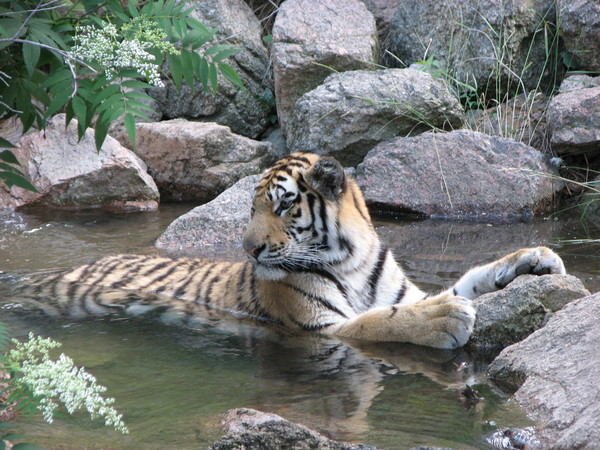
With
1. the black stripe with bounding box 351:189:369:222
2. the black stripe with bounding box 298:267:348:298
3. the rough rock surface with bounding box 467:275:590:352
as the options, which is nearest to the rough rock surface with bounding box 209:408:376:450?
the rough rock surface with bounding box 467:275:590:352

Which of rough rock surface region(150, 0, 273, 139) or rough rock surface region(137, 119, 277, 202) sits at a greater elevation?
rough rock surface region(150, 0, 273, 139)

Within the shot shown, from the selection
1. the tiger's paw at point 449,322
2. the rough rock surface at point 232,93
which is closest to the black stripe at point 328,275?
the tiger's paw at point 449,322

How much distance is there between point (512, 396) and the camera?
10.8ft

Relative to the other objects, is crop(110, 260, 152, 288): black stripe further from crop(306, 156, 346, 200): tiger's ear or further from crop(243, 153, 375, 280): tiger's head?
crop(306, 156, 346, 200): tiger's ear

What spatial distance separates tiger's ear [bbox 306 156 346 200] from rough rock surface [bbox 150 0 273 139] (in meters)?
6.71

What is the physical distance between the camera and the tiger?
429 centimetres

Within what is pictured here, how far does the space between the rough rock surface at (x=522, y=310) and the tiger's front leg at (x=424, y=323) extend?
132 millimetres

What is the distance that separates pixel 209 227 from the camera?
7.66 meters

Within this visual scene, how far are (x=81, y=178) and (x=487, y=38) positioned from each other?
5.57 m

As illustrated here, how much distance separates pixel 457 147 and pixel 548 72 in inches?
101

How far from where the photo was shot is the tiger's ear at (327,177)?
4691mm

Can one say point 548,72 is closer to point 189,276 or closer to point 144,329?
point 189,276

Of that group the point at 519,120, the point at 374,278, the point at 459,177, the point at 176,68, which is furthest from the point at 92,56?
the point at 519,120

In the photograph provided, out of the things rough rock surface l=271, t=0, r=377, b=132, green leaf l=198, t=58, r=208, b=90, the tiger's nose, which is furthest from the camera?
rough rock surface l=271, t=0, r=377, b=132
